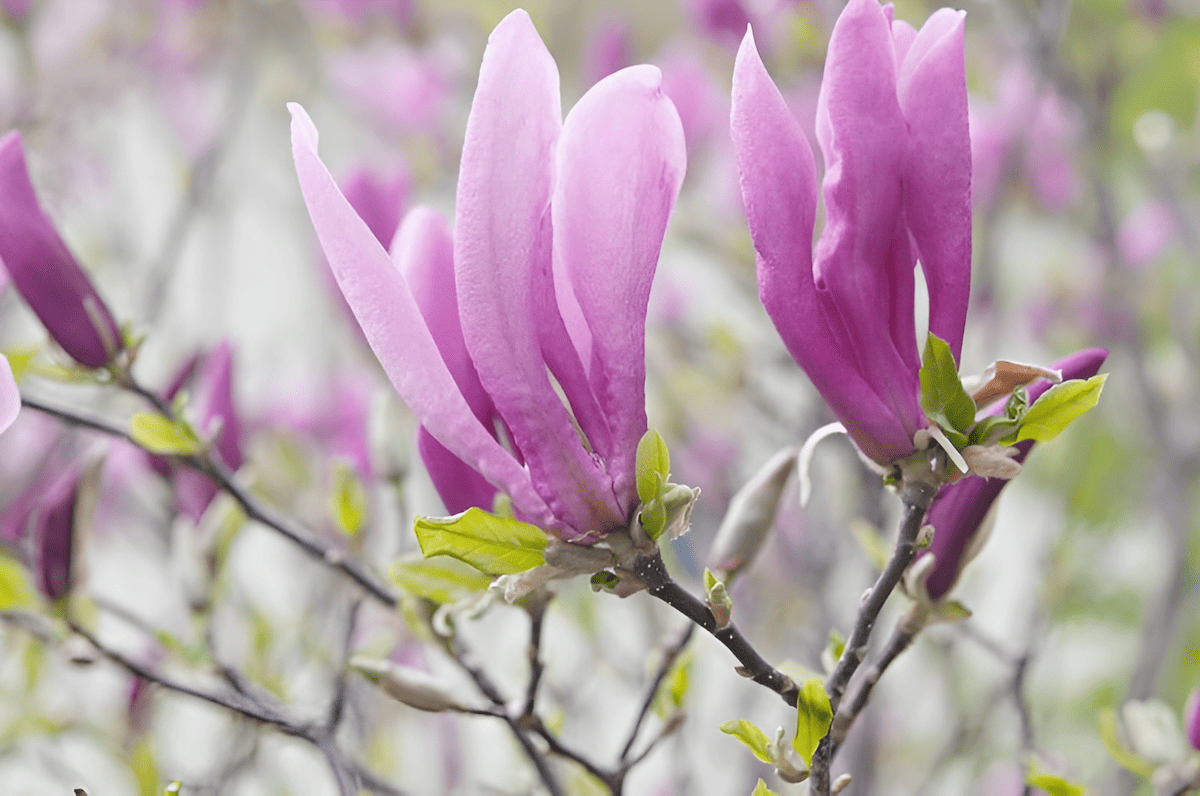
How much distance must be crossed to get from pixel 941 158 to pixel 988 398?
A: 71mm

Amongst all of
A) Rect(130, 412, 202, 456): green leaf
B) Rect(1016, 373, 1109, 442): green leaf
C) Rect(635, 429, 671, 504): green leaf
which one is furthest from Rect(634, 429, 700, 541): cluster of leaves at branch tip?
Rect(130, 412, 202, 456): green leaf

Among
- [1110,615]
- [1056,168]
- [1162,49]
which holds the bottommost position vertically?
[1110,615]

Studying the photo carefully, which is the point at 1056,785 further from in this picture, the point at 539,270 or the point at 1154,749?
the point at 539,270

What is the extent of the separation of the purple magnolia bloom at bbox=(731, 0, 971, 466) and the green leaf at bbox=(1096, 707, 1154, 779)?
0.80 ft

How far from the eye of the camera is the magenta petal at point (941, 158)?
0.90 feet

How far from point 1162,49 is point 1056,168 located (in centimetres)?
70

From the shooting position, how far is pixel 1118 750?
441mm

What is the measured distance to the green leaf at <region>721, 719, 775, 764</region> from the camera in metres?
0.30

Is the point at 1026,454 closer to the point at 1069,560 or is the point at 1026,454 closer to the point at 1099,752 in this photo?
the point at 1069,560

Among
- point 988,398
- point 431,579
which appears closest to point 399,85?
point 431,579

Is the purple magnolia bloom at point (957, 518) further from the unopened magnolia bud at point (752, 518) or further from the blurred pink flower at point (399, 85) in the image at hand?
the blurred pink flower at point (399, 85)

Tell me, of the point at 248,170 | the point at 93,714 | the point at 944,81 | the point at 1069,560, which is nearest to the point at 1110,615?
the point at 1069,560

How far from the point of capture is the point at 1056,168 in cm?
126

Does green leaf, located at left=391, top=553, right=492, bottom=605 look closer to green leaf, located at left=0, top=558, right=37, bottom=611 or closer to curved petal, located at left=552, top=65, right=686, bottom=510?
curved petal, located at left=552, top=65, right=686, bottom=510
